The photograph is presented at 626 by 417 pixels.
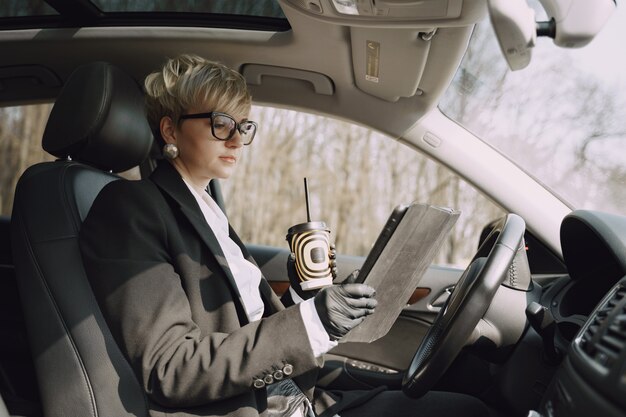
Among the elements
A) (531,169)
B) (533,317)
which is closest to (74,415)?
(533,317)

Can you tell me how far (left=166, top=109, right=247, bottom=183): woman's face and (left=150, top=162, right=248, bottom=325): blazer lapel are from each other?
0.05 metres

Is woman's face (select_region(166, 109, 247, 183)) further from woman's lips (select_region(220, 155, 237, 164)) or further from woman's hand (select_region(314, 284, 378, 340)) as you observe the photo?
woman's hand (select_region(314, 284, 378, 340))

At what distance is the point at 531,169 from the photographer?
2.10 m

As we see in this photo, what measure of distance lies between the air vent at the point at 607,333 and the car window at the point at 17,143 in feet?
5.62

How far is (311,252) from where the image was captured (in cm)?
129

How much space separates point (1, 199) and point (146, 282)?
258 centimetres

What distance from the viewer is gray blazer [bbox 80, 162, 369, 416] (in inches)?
47.4

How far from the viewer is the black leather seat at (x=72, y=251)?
1.40 m

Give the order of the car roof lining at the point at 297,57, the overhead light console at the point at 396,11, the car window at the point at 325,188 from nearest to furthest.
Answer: the overhead light console at the point at 396,11 → the car roof lining at the point at 297,57 → the car window at the point at 325,188

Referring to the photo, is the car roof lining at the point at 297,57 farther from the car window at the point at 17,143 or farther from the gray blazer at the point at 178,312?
the gray blazer at the point at 178,312

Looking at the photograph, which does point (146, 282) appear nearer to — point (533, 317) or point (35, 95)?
point (533, 317)

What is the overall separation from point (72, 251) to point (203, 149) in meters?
0.36

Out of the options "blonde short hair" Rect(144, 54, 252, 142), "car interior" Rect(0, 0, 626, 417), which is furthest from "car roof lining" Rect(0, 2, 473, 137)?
"blonde short hair" Rect(144, 54, 252, 142)

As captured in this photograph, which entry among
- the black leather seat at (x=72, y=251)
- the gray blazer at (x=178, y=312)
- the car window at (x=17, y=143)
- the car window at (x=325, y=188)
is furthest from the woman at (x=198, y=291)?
the car window at (x=325, y=188)
